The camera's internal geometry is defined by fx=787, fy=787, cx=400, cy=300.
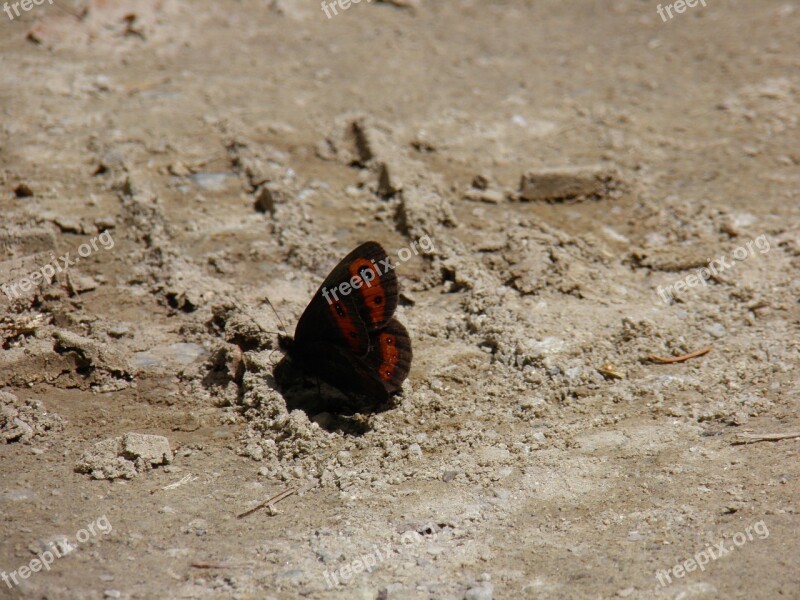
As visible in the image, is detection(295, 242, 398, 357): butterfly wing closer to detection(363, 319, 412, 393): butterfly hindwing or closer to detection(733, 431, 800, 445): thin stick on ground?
detection(363, 319, 412, 393): butterfly hindwing

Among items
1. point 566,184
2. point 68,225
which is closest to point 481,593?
point 566,184

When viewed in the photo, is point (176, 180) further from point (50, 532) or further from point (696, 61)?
point (696, 61)

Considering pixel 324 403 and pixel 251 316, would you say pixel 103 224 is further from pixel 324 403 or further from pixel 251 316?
pixel 324 403

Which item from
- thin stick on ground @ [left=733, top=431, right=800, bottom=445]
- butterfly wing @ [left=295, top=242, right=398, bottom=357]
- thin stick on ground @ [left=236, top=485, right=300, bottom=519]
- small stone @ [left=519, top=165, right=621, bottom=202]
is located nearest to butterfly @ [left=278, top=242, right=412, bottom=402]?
butterfly wing @ [left=295, top=242, right=398, bottom=357]

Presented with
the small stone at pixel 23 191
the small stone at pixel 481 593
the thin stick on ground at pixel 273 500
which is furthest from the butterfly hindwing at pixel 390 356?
the small stone at pixel 23 191

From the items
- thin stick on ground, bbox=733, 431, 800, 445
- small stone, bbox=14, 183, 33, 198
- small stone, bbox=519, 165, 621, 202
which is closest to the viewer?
thin stick on ground, bbox=733, 431, 800, 445

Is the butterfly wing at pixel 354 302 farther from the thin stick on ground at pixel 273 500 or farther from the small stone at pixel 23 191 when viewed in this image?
the small stone at pixel 23 191

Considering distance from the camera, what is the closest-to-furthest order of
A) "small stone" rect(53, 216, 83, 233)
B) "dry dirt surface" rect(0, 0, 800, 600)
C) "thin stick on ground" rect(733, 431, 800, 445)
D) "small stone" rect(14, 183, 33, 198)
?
1. "dry dirt surface" rect(0, 0, 800, 600)
2. "thin stick on ground" rect(733, 431, 800, 445)
3. "small stone" rect(53, 216, 83, 233)
4. "small stone" rect(14, 183, 33, 198)
